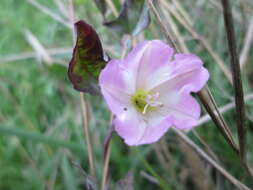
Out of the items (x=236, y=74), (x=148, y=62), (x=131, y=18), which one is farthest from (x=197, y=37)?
(x=236, y=74)

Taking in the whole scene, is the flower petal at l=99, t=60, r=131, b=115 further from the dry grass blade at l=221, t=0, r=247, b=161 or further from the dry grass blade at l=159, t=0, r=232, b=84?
the dry grass blade at l=159, t=0, r=232, b=84

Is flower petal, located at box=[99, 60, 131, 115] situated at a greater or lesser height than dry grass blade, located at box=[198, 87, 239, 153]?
greater

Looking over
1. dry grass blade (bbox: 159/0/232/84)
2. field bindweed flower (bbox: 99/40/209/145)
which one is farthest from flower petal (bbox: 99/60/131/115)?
dry grass blade (bbox: 159/0/232/84)

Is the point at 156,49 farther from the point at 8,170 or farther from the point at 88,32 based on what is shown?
the point at 8,170

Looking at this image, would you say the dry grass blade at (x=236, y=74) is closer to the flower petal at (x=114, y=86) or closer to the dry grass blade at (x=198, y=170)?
the flower petal at (x=114, y=86)

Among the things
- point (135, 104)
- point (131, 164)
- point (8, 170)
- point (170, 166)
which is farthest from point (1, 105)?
point (135, 104)

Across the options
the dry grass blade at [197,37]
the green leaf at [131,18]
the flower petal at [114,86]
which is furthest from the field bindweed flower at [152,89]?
the dry grass blade at [197,37]
